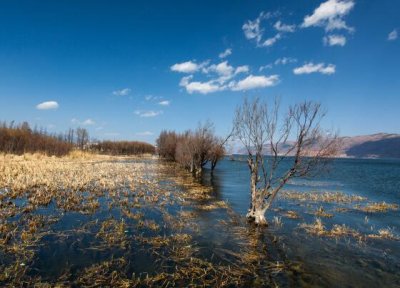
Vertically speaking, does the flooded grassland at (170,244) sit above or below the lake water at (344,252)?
above

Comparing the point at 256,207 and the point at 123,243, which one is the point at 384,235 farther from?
the point at 123,243

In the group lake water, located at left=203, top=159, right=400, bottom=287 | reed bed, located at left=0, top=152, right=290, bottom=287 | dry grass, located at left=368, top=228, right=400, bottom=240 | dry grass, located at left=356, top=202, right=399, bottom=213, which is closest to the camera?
reed bed, located at left=0, top=152, right=290, bottom=287

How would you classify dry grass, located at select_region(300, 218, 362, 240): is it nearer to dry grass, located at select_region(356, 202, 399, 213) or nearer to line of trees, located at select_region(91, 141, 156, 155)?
dry grass, located at select_region(356, 202, 399, 213)

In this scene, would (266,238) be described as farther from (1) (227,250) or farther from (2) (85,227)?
(2) (85,227)

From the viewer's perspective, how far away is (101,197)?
22.3 metres

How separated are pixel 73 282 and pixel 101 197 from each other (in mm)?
14073

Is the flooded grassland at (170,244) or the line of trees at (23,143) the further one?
the line of trees at (23,143)

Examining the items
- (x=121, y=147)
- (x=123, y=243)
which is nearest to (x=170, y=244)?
(x=123, y=243)

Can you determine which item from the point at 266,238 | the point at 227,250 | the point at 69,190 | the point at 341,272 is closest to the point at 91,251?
the point at 227,250

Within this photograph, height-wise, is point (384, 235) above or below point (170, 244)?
below

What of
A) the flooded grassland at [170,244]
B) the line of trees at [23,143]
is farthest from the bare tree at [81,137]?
the flooded grassland at [170,244]

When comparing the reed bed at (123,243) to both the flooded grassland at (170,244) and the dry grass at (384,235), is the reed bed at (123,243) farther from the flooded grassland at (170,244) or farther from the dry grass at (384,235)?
the dry grass at (384,235)

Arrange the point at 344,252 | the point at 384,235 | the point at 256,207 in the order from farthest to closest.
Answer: the point at 256,207
the point at 384,235
the point at 344,252

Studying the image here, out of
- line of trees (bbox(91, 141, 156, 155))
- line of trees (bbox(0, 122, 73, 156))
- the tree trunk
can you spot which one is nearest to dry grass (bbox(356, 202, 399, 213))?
the tree trunk
